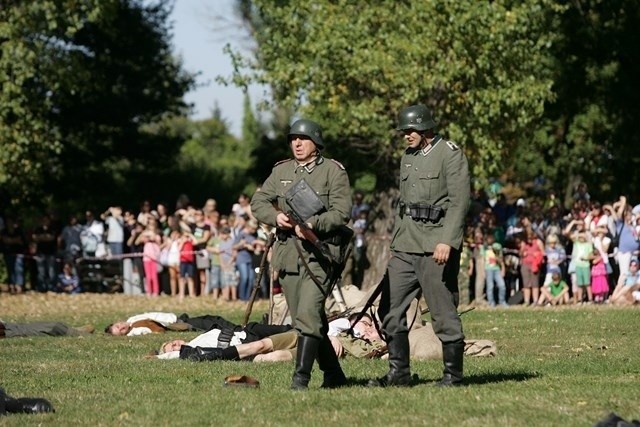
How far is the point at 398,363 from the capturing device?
11.5 metres

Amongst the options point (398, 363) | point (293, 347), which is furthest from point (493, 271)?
point (398, 363)

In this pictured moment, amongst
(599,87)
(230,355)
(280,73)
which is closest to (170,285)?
(280,73)

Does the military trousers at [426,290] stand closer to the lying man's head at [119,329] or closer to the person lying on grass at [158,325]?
the person lying on grass at [158,325]

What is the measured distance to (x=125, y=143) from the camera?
46.5 metres

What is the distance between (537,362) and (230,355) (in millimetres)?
3034

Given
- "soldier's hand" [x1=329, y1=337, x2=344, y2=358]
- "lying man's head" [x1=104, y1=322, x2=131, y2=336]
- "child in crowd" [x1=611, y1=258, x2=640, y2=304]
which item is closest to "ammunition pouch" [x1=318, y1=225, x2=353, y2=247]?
"soldier's hand" [x1=329, y1=337, x2=344, y2=358]

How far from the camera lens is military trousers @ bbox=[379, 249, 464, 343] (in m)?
11.2

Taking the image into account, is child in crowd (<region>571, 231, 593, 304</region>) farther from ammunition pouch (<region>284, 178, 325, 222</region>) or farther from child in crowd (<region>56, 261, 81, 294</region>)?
ammunition pouch (<region>284, 178, 325, 222</region>)

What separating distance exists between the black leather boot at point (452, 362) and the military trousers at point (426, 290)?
0.23 ft

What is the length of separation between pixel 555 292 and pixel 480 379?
1381 cm

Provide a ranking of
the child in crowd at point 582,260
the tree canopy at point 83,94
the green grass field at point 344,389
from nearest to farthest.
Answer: the green grass field at point 344,389, the child in crowd at point 582,260, the tree canopy at point 83,94

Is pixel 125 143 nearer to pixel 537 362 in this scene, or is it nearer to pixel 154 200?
pixel 154 200

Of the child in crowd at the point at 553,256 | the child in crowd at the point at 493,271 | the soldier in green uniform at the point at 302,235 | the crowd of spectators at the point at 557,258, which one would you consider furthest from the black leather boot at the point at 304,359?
the child in crowd at the point at 493,271

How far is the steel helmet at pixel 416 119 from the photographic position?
37.2 ft
